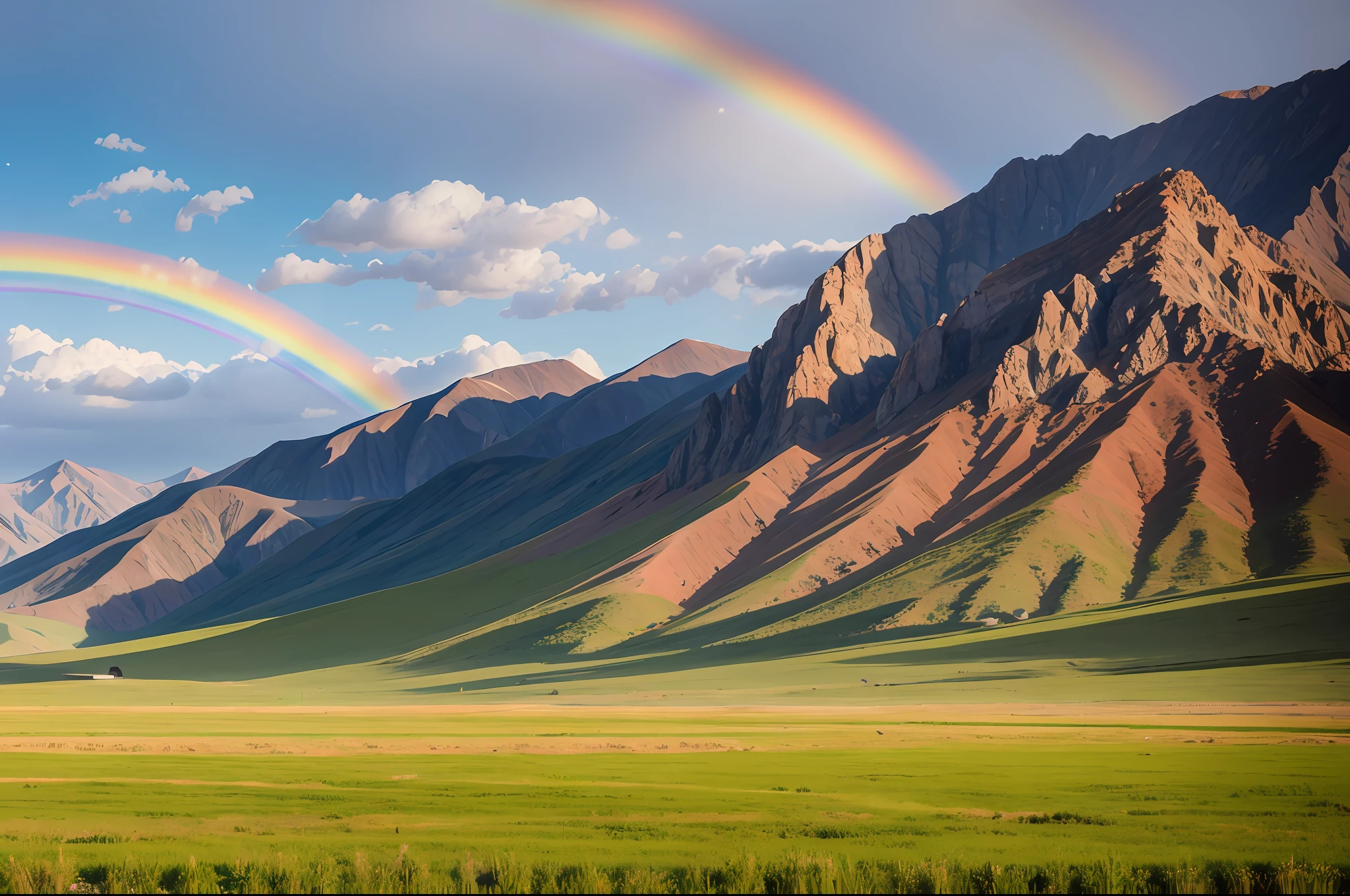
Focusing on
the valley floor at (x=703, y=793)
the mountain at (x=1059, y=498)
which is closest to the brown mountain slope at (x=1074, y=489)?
the mountain at (x=1059, y=498)

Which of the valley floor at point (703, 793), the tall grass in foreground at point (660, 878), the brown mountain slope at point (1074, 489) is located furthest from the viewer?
the brown mountain slope at point (1074, 489)

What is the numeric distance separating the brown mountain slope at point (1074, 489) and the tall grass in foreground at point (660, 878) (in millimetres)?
111741

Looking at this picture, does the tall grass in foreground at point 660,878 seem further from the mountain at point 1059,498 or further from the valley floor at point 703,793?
the mountain at point 1059,498

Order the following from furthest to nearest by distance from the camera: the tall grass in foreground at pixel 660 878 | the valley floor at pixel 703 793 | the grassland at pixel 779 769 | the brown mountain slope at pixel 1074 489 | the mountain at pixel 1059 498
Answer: the brown mountain slope at pixel 1074 489
the mountain at pixel 1059 498
the valley floor at pixel 703 793
the grassland at pixel 779 769
the tall grass in foreground at pixel 660 878

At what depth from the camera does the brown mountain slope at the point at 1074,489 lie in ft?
458

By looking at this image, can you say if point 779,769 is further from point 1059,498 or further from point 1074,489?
point 1074,489

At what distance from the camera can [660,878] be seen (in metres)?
22.9

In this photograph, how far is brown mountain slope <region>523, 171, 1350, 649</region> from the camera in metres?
140

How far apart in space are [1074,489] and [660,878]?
143 meters

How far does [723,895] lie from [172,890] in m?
11.1

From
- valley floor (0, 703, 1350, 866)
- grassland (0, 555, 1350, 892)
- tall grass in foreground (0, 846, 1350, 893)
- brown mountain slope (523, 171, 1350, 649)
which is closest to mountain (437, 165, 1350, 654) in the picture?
brown mountain slope (523, 171, 1350, 649)

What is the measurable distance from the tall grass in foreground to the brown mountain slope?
367ft

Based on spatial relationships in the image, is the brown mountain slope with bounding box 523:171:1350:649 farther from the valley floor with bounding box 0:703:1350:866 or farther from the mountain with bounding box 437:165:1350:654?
the valley floor with bounding box 0:703:1350:866

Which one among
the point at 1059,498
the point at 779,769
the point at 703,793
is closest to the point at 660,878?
the point at 703,793
